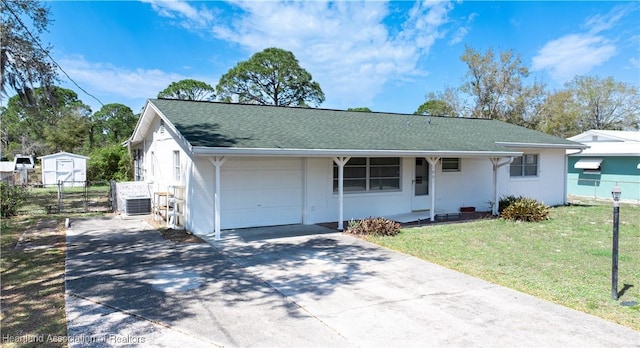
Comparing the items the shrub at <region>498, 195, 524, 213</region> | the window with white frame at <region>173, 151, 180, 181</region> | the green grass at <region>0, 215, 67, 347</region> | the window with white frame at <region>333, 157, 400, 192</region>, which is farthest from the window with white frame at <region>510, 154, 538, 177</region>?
the green grass at <region>0, 215, 67, 347</region>

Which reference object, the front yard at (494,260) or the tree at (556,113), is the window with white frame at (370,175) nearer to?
the front yard at (494,260)

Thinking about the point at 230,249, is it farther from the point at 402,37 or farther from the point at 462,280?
the point at 402,37

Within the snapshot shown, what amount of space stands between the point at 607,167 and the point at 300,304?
1997cm

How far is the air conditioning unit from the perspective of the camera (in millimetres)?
12391

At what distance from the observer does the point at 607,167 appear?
61.0 feet

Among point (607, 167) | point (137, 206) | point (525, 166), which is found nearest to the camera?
point (137, 206)

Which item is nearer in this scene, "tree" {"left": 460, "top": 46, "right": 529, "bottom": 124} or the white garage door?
the white garage door

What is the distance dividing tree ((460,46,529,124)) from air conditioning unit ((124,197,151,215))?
29350 mm

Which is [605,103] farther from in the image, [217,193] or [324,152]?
[217,193]

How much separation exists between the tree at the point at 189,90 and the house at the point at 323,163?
25.5 m

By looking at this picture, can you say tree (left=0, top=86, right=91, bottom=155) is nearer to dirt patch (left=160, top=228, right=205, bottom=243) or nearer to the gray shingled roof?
the gray shingled roof

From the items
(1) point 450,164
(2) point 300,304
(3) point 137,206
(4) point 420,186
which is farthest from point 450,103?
(2) point 300,304

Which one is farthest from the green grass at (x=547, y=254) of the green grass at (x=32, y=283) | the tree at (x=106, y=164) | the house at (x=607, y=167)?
the tree at (x=106, y=164)

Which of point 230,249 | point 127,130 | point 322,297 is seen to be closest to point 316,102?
point 127,130
